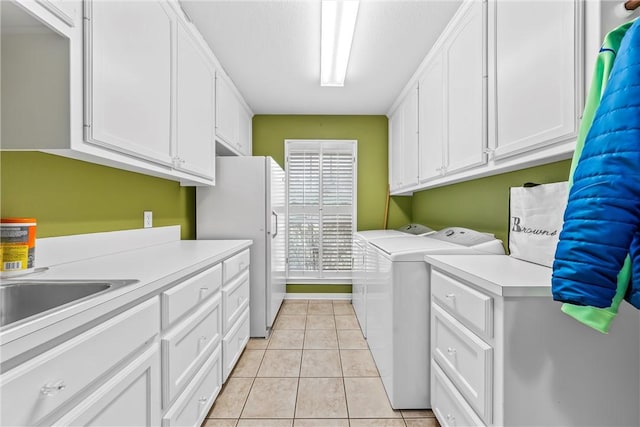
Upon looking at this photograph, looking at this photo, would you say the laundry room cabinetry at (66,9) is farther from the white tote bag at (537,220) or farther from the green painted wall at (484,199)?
the green painted wall at (484,199)

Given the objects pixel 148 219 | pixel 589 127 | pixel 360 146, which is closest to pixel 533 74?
pixel 589 127

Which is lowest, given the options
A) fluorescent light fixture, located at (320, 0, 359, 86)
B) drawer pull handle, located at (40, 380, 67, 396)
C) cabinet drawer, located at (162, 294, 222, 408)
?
cabinet drawer, located at (162, 294, 222, 408)

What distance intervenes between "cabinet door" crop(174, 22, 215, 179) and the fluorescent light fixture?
0.89 m

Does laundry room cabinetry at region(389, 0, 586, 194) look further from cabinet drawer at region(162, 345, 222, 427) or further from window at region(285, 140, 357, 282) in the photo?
cabinet drawer at region(162, 345, 222, 427)

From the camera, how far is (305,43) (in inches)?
90.4

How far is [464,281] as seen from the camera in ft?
4.24

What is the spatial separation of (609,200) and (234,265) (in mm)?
1899

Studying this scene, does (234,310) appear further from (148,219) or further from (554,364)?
(554,364)

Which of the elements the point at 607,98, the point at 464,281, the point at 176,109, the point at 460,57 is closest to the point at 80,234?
the point at 176,109

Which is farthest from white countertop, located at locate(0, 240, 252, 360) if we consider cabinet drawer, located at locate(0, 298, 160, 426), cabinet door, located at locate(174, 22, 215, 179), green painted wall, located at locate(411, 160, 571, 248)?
green painted wall, located at locate(411, 160, 571, 248)

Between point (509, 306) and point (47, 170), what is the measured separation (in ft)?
6.35

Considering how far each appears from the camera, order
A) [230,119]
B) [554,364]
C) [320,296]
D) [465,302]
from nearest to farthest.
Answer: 1. [554,364]
2. [465,302]
3. [230,119]
4. [320,296]

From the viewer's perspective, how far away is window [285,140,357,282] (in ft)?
13.1

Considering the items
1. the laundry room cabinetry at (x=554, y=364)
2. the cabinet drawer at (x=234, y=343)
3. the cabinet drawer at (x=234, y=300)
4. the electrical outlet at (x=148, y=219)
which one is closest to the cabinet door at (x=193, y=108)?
the electrical outlet at (x=148, y=219)
